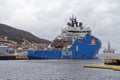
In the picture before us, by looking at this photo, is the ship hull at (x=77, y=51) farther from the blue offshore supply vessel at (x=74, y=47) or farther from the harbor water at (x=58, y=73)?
the harbor water at (x=58, y=73)

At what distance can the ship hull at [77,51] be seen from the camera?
135 m

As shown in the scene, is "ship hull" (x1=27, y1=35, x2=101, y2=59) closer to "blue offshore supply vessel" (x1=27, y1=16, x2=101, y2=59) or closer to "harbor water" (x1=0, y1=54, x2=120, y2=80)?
"blue offshore supply vessel" (x1=27, y1=16, x2=101, y2=59)

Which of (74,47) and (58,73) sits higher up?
(74,47)

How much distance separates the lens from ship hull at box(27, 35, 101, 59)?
135 m

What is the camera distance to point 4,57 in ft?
481

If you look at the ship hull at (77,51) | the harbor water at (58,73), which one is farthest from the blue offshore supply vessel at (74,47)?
the harbor water at (58,73)

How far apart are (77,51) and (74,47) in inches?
76.6

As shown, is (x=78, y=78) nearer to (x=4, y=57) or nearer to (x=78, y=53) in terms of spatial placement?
(x=78, y=53)

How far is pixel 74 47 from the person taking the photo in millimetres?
134875

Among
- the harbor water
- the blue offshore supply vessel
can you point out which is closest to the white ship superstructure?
the blue offshore supply vessel

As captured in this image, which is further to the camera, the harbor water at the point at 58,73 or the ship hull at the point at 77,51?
the ship hull at the point at 77,51

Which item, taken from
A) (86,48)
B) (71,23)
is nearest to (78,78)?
(86,48)

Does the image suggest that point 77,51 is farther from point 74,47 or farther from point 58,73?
point 58,73

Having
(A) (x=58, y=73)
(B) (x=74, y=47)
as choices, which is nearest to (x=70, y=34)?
(B) (x=74, y=47)
